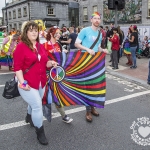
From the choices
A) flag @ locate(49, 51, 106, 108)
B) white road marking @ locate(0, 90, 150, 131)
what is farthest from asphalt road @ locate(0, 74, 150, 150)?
flag @ locate(49, 51, 106, 108)

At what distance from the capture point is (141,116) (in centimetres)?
447

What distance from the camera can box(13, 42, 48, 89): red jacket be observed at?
3.00 metres

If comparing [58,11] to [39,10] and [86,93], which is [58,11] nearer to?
[39,10]

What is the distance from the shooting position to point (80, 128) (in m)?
3.91

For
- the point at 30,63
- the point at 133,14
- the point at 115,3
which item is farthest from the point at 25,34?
the point at 133,14

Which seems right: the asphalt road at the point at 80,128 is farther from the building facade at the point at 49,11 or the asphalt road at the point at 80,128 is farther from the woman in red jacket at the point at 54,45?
the building facade at the point at 49,11

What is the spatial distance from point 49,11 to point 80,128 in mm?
38155

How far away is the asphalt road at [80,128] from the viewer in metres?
3.35

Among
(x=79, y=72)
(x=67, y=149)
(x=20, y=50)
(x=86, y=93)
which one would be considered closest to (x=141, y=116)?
(x=86, y=93)

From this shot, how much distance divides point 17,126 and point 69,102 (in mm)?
1054

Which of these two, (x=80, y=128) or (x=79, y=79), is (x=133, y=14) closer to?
(x=79, y=79)

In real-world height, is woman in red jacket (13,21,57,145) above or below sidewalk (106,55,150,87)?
above

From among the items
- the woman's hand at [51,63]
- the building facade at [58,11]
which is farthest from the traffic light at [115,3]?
the building facade at [58,11]

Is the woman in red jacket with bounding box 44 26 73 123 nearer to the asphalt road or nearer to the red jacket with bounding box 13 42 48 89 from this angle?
the asphalt road
